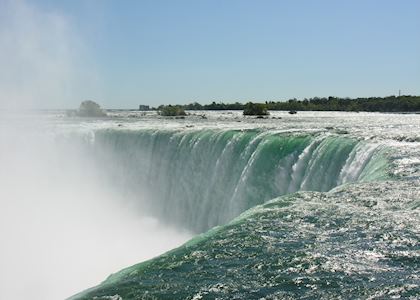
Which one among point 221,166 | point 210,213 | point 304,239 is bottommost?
point 210,213

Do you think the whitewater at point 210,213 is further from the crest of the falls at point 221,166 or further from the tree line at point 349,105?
the tree line at point 349,105

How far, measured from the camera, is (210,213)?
17078 millimetres

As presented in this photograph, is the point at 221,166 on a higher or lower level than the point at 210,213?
higher

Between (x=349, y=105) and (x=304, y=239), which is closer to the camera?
(x=304, y=239)

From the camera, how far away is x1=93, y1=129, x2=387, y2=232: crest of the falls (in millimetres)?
12805

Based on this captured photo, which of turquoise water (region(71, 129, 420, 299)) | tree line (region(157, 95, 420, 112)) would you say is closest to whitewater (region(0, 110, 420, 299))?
turquoise water (region(71, 129, 420, 299))

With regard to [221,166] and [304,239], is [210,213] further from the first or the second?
[304,239]

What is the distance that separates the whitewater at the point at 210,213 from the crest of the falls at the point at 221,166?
0.16 ft

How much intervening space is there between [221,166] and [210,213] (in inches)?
63.9

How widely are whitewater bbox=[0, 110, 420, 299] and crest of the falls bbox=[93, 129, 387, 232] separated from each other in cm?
5

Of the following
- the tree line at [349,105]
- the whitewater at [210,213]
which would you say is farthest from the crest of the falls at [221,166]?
the tree line at [349,105]

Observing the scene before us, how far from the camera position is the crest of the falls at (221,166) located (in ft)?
42.0

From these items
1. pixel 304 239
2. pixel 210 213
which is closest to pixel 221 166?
pixel 210 213

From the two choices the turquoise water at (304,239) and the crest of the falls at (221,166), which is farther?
the crest of the falls at (221,166)
